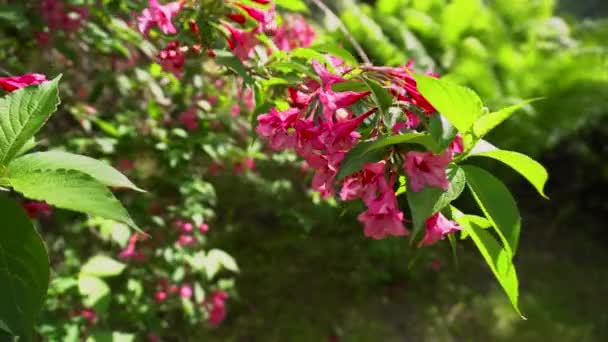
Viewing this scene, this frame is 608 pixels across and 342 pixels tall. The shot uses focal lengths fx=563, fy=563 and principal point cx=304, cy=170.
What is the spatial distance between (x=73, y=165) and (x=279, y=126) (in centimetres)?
30

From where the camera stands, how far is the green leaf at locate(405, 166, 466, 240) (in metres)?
0.53

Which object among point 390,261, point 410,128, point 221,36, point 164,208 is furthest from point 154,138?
point 390,261

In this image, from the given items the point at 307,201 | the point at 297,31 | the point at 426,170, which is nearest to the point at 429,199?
the point at 426,170

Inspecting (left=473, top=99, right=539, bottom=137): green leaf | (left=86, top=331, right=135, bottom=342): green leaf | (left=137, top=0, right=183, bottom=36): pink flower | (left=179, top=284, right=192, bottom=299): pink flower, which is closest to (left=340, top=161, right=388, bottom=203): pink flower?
(left=473, top=99, right=539, bottom=137): green leaf

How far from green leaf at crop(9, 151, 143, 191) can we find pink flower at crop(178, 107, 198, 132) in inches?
59.9

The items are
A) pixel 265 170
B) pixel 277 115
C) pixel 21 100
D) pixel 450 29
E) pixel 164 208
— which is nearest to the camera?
pixel 21 100

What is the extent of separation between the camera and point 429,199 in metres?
0.55

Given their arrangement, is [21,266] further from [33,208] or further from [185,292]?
[185,292]

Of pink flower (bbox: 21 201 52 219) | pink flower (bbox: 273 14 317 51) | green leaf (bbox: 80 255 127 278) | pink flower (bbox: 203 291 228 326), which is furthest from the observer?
pink flower (bbox: 273 14 317 51)

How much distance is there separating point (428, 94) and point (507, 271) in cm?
22

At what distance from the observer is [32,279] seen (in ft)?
1.71

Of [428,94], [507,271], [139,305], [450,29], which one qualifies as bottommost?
[450,29]

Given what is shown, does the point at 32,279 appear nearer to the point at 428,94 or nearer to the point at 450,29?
the point at 428,94

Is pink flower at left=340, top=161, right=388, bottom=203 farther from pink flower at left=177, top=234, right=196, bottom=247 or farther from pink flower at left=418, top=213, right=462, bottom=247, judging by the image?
pink flower at left=177, top=234, right=196, bottom=247
